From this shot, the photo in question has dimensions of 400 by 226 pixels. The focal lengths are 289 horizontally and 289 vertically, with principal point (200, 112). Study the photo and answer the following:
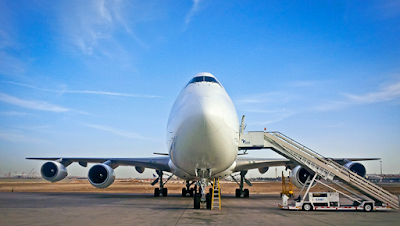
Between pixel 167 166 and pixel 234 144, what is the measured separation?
9.50 metres

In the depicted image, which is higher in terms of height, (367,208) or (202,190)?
(202,190)

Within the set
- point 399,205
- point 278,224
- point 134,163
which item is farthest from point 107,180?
point 399,205

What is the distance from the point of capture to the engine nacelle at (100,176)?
19141 millimetres

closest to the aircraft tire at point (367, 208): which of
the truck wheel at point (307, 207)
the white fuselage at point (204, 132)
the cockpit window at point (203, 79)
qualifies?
the truck wheel at point (307, 207)

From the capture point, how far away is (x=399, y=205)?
45.6 feet

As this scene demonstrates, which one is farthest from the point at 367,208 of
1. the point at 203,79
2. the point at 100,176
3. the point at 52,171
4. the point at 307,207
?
the point at 52,171

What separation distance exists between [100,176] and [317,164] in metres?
13.9

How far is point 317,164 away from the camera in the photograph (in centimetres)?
1405

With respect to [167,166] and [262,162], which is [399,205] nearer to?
[262,162]

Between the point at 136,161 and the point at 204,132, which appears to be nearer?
the point at 204,132

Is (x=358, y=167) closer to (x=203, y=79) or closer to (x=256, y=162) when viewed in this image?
(x=256, y=162)

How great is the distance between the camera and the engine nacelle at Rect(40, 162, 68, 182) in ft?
70.7

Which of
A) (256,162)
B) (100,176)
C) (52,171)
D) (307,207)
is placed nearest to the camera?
(307,207)

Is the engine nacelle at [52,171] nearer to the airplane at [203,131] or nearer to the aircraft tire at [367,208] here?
the airplane at [203,131]
